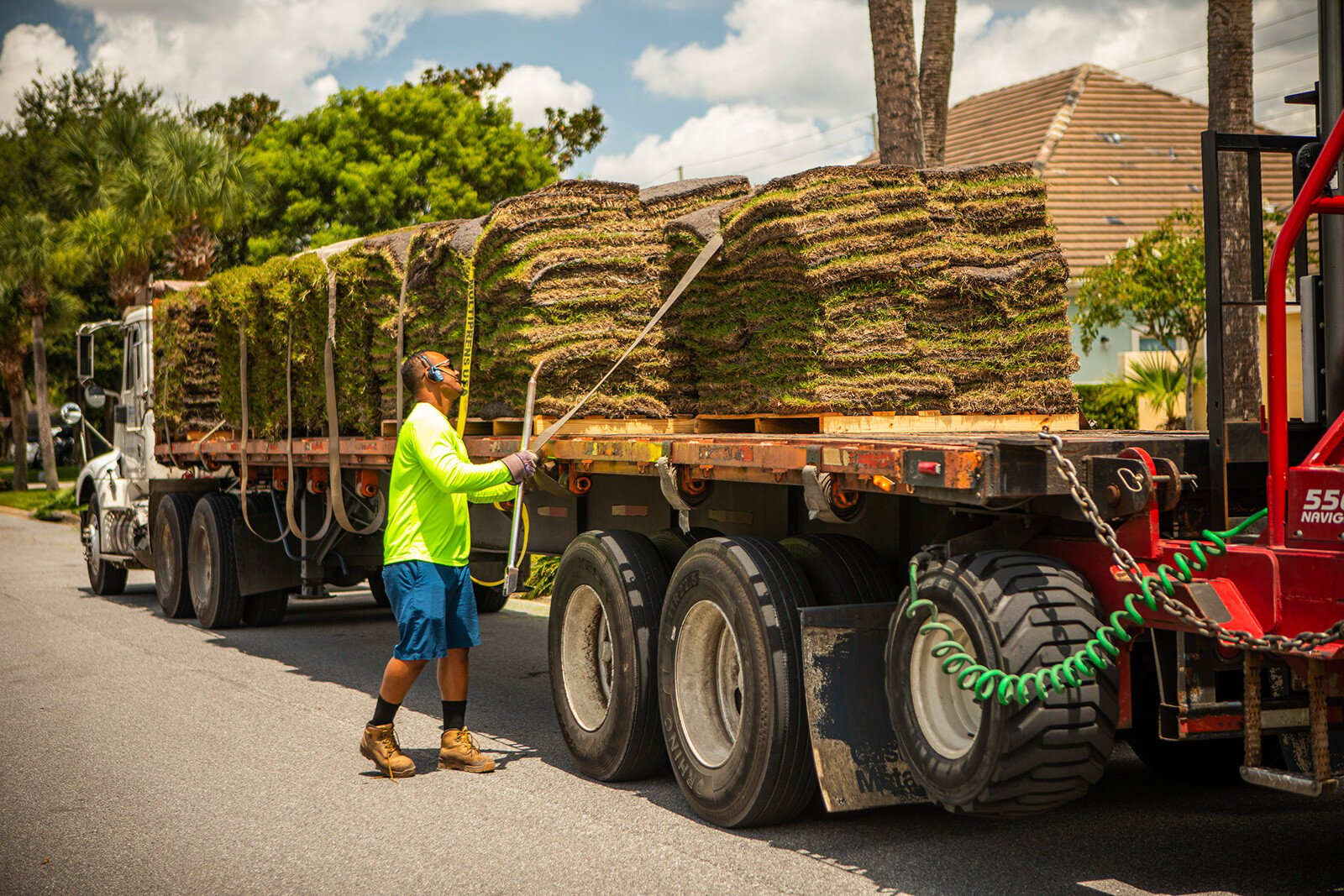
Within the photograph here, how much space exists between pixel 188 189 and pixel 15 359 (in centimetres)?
1720

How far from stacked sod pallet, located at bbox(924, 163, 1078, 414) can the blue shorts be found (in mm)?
2661

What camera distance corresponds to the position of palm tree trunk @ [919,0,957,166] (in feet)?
50.4

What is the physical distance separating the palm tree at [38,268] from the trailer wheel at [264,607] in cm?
2842

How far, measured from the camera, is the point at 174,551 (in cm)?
1318

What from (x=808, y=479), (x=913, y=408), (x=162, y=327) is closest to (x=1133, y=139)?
(x=162, y=327)

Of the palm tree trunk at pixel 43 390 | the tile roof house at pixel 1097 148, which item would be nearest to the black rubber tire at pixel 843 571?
the tile roof house at pixel 1097 148

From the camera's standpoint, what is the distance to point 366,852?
5.68 metres

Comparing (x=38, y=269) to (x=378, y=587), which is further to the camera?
(x=38, y=269)

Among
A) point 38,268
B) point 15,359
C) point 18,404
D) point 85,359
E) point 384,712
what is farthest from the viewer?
point 18,404

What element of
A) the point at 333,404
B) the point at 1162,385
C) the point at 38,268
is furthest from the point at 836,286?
the point at 38,268

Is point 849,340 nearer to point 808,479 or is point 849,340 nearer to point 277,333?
point 808,479

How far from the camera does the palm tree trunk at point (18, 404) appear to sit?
40.9m

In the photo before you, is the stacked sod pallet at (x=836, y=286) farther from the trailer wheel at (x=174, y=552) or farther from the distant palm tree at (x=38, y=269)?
the distant palm tree at (x=38, y=269)

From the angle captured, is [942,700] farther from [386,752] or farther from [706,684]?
[386,752]
